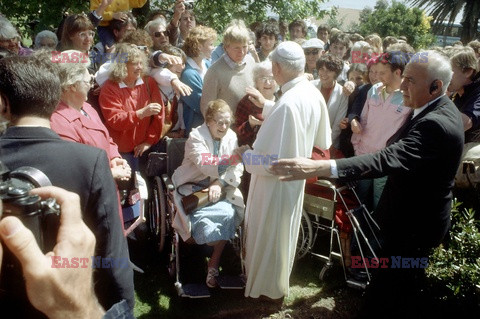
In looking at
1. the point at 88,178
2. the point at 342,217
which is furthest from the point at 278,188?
the point at 88,178

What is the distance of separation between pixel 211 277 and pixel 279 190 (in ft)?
3.61

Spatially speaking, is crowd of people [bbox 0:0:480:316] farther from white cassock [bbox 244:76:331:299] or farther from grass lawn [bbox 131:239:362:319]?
grass lawn [bbox 131:239:362:319]

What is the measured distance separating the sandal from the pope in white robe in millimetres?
351

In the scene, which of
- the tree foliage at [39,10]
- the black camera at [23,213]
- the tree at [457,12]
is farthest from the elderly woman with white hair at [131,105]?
the tree at [457,12]

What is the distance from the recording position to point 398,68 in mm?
4480

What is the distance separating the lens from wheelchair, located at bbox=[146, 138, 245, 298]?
3949 mm

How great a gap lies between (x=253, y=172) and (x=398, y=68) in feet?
6.62

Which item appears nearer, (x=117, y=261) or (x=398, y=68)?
(x=117, y=261)

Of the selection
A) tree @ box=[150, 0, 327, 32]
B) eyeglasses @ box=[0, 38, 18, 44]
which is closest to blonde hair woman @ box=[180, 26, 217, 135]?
eyeglasses @ box=[0, 38, 18, 44]

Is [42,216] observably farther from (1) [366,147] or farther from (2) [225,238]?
(1) [366,147]

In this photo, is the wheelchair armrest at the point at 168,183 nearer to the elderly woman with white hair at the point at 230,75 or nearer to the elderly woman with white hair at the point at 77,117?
the elderly woman with white hair at the point at 77,117

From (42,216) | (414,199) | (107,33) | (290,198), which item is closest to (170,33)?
(107,33)

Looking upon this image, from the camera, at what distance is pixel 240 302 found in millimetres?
3979

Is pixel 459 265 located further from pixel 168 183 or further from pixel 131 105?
pixel 131 105
